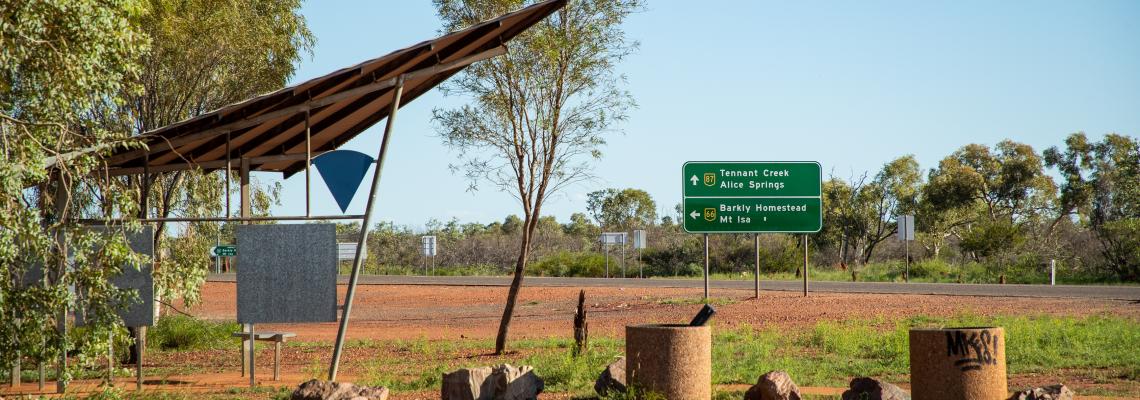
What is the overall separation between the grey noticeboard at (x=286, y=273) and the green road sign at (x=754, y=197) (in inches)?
546

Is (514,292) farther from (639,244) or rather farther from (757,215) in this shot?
(639,244)

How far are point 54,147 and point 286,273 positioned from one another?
2791 millimetres

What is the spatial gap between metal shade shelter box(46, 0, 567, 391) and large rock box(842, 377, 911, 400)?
4199 millimetres

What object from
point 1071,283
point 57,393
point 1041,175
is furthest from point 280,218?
point 1041,175

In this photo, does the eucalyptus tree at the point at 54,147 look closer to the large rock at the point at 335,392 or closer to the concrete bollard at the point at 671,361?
the large rock at the point at 335,392

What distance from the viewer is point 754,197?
24.2 meters

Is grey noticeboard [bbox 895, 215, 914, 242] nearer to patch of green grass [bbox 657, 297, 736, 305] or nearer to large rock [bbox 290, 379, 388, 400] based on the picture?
patch of green grass [bbox 657, 297, 736, 305]

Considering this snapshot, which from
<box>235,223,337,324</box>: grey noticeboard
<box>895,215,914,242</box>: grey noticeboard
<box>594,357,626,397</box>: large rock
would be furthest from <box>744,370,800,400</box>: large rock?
<box>895,215,914,242</box>: grey noticeboard

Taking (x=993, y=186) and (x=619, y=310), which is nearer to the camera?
(x=619, y=310)

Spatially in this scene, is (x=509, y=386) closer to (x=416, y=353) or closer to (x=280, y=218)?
(x=280, y=218)

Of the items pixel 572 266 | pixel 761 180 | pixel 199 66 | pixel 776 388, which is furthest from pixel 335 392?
pixel 572 266

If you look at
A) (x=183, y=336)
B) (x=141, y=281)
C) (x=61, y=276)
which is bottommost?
(x=183, y=336)

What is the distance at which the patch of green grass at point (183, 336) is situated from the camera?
16375 mm

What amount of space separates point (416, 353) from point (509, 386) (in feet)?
22.8
